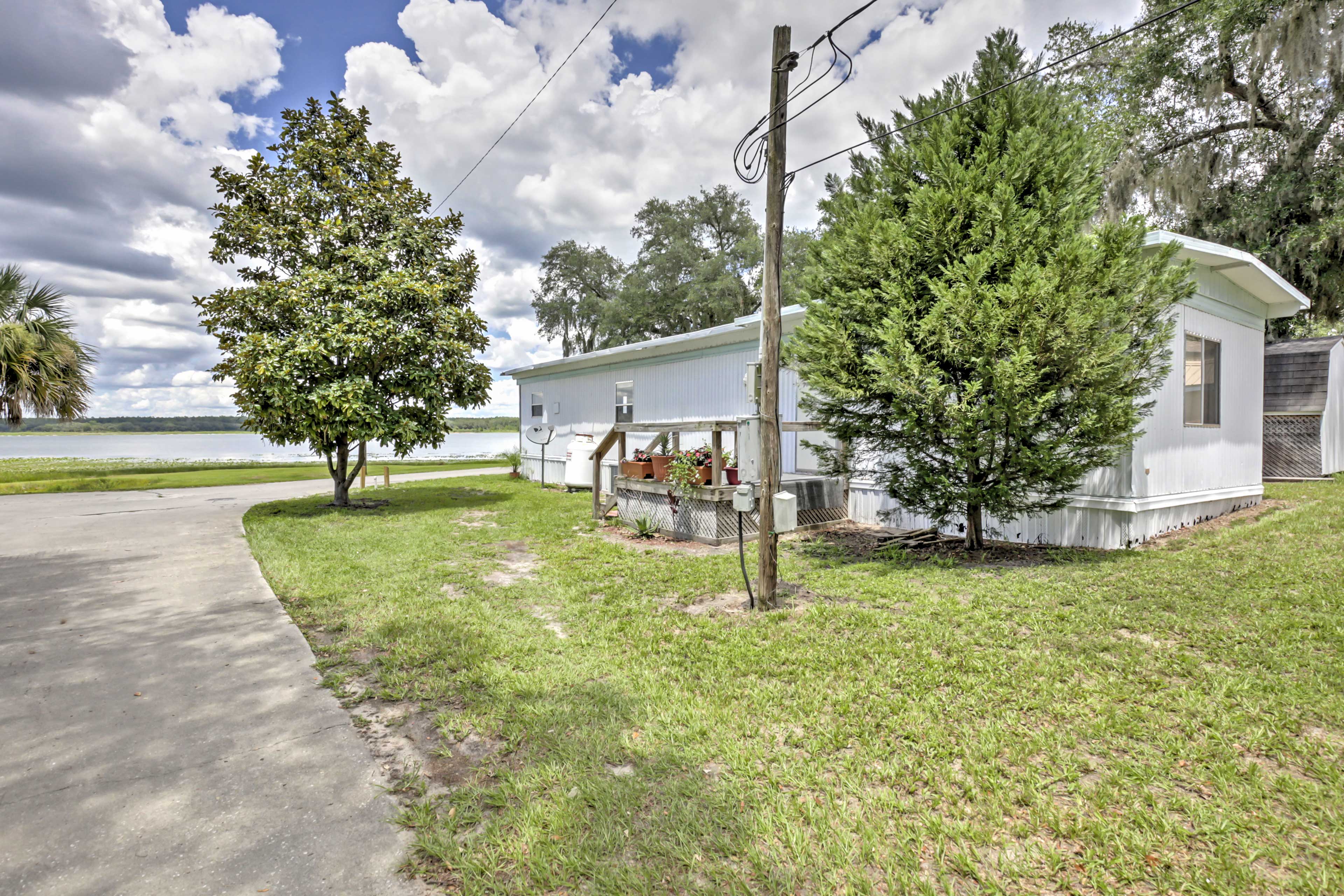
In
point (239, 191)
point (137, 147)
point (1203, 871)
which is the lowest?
point (1203, 871)

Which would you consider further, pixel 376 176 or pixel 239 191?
pixel 376 176

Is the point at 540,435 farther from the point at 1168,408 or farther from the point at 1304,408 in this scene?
the point at 1304,408

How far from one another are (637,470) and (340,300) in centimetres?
538

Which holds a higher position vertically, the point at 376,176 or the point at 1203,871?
the point at 376,176

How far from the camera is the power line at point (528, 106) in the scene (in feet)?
19.6

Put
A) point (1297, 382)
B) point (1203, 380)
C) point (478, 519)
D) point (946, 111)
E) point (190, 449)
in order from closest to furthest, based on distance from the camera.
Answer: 1. point (946, 111)
2. point (1203, 380)
3. point (478, 519)
4. point (1297, 382)
5. point (190, 449)

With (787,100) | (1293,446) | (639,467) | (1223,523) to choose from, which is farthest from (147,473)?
(1293,446)

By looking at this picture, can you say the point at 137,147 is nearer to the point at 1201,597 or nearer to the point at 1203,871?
the point at 1203,871

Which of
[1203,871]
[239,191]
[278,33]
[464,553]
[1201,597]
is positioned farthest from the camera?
[239,191]

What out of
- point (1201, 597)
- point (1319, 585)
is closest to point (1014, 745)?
point (1201, 597)

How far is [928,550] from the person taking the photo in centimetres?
623

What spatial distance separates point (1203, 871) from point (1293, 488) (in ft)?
39.8

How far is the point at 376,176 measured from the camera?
9.77 m

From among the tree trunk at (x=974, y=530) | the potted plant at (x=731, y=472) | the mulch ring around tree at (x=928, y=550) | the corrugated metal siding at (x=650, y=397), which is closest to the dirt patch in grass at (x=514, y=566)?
the potted plant at (x=731, y=472)
